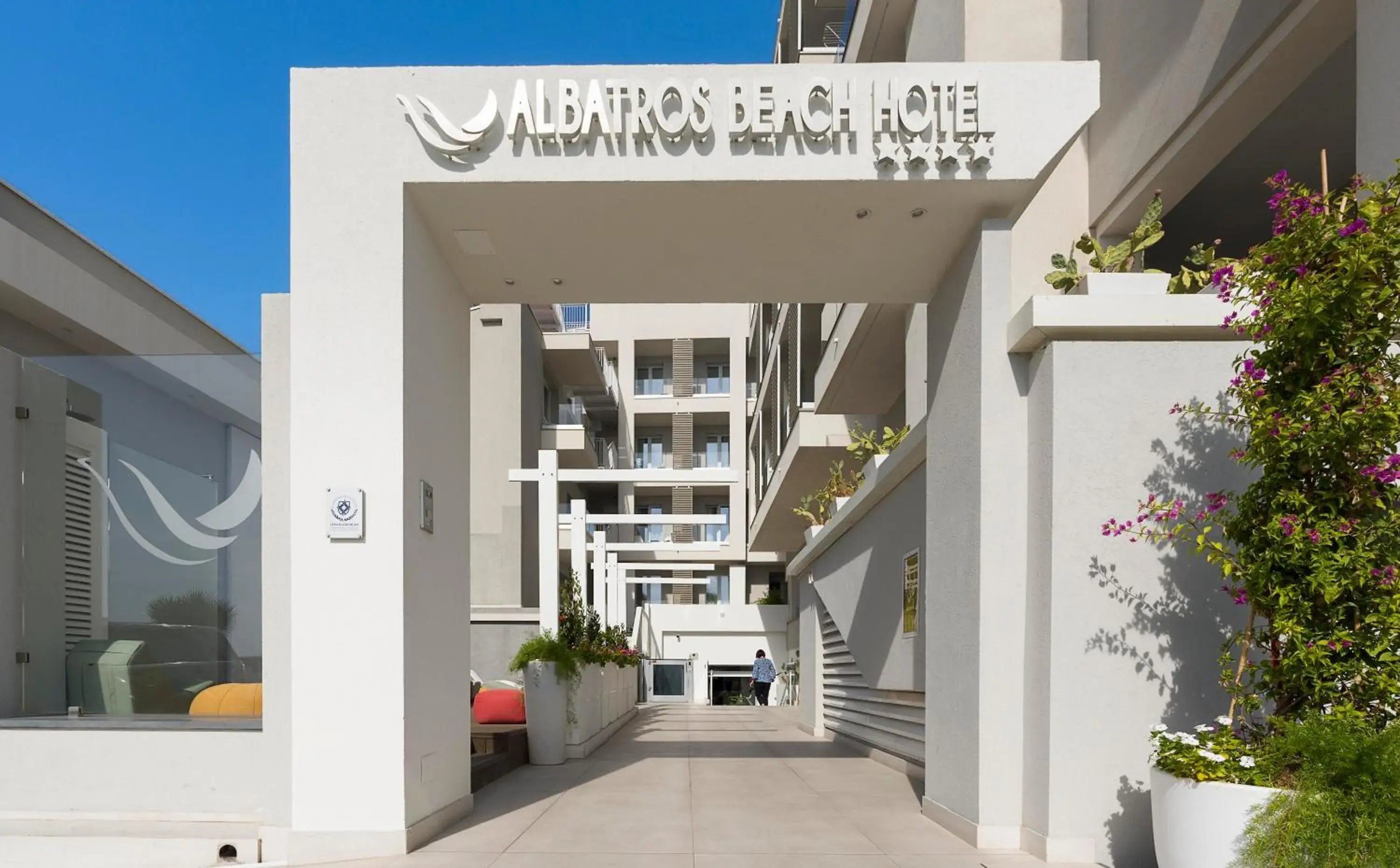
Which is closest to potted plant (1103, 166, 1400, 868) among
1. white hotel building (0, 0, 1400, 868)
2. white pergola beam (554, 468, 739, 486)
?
white hotel building (0, 0, 1400, 868)

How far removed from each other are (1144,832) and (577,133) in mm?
5053

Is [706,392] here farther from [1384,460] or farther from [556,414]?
[1384,460]

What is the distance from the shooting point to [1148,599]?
599 centimetres

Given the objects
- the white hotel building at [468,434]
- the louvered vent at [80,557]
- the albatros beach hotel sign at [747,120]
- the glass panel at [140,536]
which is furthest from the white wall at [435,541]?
Answer: the louvered vent at [80,557]

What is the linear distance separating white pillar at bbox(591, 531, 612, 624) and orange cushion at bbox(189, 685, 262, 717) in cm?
1291

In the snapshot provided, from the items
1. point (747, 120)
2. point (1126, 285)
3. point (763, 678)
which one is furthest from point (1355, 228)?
point (763, 678)

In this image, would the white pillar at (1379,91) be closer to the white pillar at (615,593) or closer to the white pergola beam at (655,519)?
the white pergola beam at (655,519)

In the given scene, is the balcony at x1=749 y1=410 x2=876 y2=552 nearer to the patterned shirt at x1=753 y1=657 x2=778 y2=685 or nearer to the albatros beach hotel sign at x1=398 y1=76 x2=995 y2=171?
the patterned shirt at x1=753 y1=657 x2=778 y2=685

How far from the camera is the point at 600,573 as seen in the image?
67.7 feet

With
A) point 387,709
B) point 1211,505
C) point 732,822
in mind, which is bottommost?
point 732,822

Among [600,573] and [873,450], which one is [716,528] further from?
[873,450]

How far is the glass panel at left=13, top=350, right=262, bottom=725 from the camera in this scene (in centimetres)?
716

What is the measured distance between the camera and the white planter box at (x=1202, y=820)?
14.9 ft

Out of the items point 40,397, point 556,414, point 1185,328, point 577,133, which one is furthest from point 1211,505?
point 556,414
